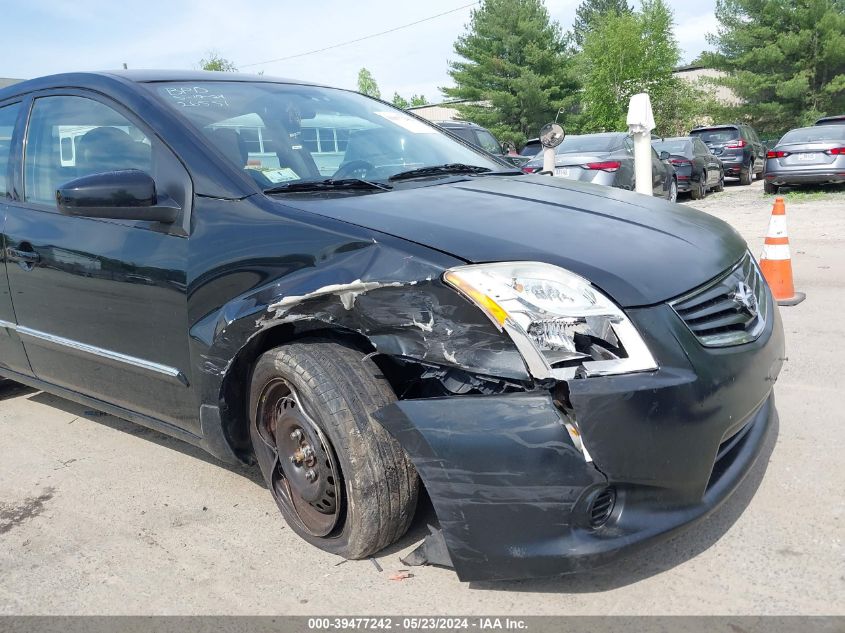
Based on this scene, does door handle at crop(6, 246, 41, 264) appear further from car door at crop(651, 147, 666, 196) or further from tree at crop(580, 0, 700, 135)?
tree at crop(580, 0, 700, 135)

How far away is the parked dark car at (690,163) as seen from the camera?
1453cm

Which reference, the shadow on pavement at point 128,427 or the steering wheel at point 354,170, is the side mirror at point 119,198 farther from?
the shadow on pavement at point 128,427

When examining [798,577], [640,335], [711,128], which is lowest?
[798,577]

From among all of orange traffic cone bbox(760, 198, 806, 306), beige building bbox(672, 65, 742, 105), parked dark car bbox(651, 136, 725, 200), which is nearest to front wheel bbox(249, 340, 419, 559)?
orange traffic cone bbox(760, 198, 806, 306)

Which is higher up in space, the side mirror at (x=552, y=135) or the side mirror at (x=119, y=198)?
the side mirror at (x=552, y=135)

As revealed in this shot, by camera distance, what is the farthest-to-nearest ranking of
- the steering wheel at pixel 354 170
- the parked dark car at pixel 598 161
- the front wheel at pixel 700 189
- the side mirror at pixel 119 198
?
the front wheel at pixel 700 189
the parked dark car at pixel 598 161
the steering wheel at pixel 354 170
the side mirror at pixel 119 198

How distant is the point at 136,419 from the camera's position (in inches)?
120

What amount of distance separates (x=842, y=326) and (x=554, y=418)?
3889 millimetres

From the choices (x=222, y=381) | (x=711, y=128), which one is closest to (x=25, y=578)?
(x=222, y=381)

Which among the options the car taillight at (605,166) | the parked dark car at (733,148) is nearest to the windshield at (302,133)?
the car taillight at (605,166)

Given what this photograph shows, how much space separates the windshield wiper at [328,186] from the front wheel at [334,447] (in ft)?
1.90

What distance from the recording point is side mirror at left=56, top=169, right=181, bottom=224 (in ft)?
8.56

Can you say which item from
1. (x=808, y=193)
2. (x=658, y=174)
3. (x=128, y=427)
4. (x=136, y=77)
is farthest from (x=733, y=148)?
(x=136, y=77)

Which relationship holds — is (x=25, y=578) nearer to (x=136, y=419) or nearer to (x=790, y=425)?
(x=136, y=419)
